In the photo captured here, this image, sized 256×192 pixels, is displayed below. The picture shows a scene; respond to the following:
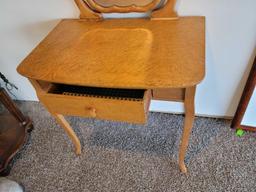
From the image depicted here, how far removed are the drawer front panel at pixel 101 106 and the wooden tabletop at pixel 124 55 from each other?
10cm

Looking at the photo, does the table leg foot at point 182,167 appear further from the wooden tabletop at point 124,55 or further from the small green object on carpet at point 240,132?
the wooden tabletop at point 124,55

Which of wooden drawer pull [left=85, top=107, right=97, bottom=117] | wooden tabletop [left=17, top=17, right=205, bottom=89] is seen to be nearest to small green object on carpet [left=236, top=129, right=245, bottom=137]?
wooden tabletop [left=17, top=17, right=205, bottom=89]

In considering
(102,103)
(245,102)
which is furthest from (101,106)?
(245,102)

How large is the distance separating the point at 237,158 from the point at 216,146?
0.40 ft

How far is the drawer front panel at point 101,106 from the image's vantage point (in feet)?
2.48

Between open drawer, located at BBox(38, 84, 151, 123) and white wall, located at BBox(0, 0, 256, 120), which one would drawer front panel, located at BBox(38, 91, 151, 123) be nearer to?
open drawer, located at BBox(38, 84, 151, 123)

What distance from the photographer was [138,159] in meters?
1.25

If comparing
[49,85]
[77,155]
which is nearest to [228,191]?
[77,155]

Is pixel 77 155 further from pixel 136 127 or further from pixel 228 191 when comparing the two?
pixel 228 191

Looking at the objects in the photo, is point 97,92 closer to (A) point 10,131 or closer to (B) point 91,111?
(B) point 91,111

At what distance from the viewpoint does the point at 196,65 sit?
2.24ft

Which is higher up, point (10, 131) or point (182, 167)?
point (10, 131)

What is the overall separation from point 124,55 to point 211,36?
0.45m

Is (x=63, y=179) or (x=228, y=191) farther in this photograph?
(x=63, y=179)
